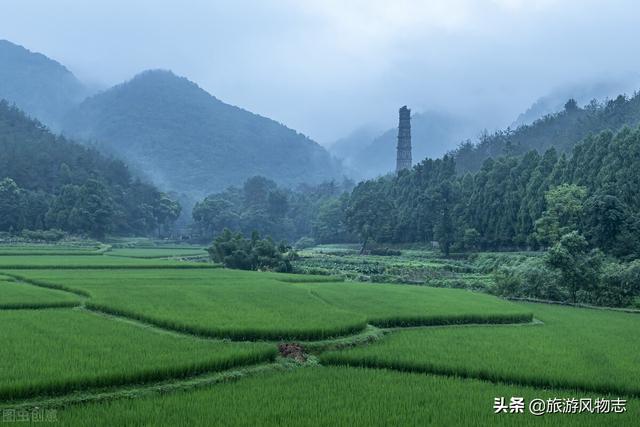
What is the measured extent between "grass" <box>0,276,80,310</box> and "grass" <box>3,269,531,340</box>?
77cm

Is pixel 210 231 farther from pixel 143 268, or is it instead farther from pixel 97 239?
pixel 143 268

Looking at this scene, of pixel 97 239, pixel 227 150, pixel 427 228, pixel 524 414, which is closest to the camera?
pixel 524 414

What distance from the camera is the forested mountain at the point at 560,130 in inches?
2913

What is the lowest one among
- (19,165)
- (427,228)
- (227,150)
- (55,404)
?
(55,404)

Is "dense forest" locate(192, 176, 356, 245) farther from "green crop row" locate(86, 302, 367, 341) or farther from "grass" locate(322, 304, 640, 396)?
"green crop row" locate(86, 302, 367, 341)

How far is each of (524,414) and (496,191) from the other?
47079mm

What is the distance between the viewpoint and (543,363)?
39.7ft

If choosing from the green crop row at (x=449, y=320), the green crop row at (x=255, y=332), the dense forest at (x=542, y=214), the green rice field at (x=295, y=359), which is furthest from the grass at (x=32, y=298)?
the dense forest at (x=542, y=214)

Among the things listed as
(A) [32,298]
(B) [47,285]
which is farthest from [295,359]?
(B) [47,285]

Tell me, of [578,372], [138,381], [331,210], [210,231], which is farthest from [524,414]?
[210,231]

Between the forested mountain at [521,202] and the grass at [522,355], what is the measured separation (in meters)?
19.0

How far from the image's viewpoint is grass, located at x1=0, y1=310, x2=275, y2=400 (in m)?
9.37

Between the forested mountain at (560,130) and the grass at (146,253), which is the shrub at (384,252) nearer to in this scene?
the grass at (146,253)

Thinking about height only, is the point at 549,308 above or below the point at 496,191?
below
